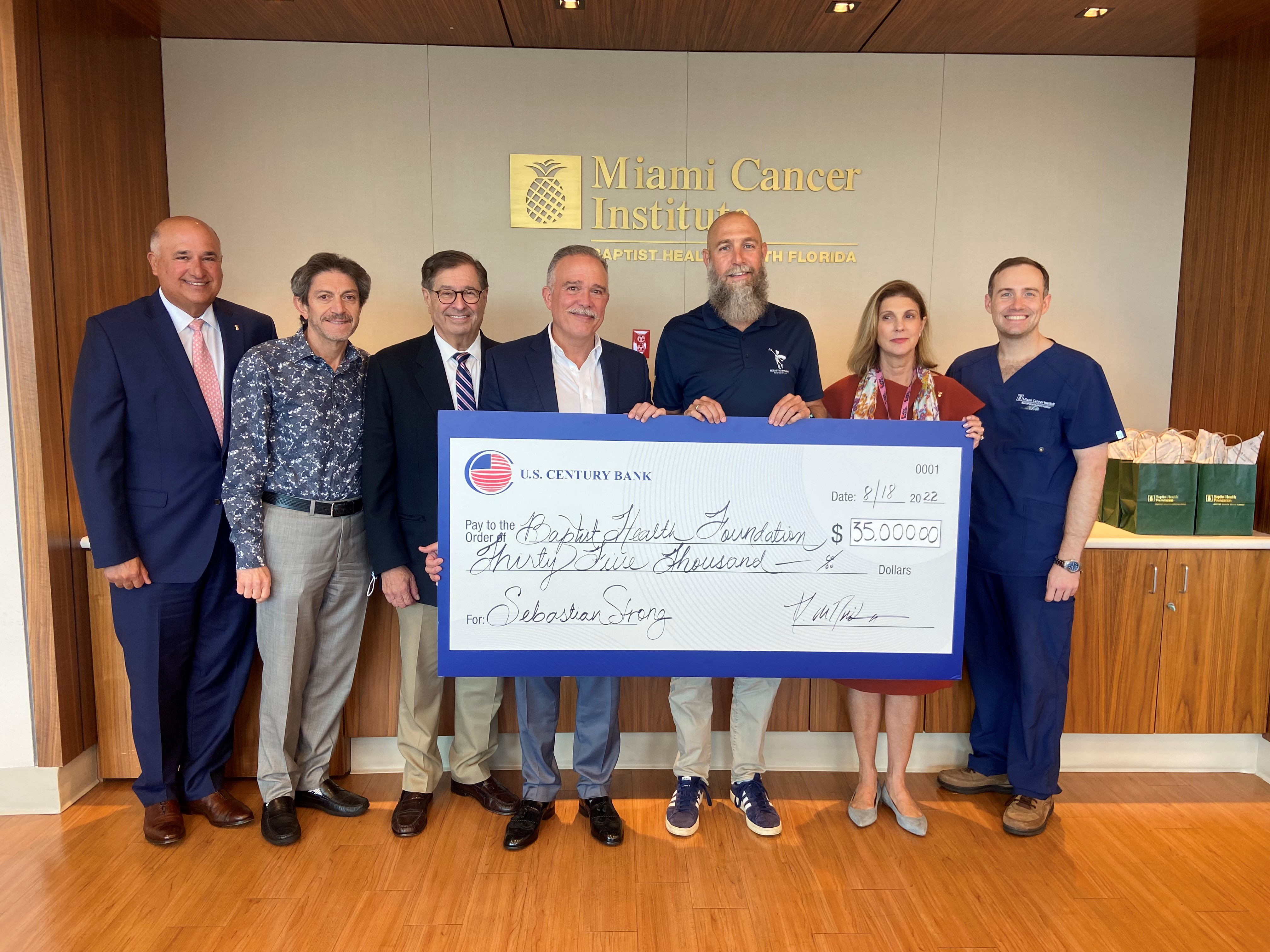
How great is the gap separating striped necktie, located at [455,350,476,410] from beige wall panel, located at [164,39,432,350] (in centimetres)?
120

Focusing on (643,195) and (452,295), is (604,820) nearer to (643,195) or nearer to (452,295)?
(452,295)

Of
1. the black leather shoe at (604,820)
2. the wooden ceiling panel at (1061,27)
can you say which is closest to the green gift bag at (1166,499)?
the wooden ceiling panel at (1061,27)

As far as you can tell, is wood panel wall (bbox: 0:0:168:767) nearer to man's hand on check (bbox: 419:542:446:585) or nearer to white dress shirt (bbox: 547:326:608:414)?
man's hand on check (bbox: 419:542:446:585)

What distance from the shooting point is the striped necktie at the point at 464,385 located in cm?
258

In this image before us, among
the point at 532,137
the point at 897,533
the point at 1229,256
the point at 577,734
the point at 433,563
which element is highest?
the point at 532,137

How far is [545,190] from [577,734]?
2375 mm

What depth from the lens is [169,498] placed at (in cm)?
253

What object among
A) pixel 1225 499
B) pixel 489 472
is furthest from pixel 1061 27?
pixel 489 472

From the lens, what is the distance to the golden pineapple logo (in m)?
3.55

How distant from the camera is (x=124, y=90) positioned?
10.4 ft

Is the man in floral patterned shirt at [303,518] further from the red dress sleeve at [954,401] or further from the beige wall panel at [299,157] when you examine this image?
the red dress sleeve at [954,401]

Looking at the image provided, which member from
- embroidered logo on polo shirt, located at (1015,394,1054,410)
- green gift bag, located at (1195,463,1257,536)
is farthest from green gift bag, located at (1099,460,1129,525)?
embroidered logo on polo shirt, located at (1015,394,1054,410)

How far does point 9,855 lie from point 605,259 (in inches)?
123

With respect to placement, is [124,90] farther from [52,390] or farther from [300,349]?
[300,349]
